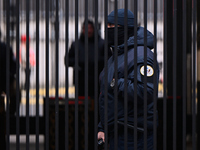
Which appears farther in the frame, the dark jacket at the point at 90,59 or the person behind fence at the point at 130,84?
the dark jacket at the point at 90,59

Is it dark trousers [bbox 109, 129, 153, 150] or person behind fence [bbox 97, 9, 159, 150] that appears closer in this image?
person behind fence [bbox 97, 9, 159, 150]

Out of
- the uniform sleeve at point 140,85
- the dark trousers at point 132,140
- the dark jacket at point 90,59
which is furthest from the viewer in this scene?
the dark jacket at point 90,59

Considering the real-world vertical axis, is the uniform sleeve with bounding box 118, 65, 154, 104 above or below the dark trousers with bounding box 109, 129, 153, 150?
above

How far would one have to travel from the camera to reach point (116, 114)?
314 centimetres

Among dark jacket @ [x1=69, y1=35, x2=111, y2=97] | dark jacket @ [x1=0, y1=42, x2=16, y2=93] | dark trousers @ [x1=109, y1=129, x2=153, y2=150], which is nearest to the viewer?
dark trousers @ [x1=109, y1=129, x2=153, y2=150]

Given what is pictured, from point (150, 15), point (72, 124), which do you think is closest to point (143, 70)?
point (72, 124)

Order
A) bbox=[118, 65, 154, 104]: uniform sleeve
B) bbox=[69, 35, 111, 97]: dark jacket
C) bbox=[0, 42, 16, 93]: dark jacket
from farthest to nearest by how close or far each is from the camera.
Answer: bbox=[69, 35, 111, 97]: dark jacket
bbox=[0, 42, 16, 93]: dark jacket
bbox=[118, 65, 154, 104]: uniform sleeve

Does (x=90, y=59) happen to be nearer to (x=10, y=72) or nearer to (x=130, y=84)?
(x=10, y=72)

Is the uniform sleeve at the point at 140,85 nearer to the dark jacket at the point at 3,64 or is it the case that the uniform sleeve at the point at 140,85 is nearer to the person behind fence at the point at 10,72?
the dark jacket at the point at 3,64

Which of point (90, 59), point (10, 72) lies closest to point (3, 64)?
point (10, 72)

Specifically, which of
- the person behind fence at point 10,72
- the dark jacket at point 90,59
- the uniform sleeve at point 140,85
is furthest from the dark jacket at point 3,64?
the uniform sleeve at point 140,85

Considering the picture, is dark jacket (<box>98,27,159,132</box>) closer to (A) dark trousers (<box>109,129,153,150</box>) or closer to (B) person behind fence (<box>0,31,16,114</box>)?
(A) dark trousers (<box>109,129,153,150</box>)

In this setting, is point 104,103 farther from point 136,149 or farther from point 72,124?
point 72,124

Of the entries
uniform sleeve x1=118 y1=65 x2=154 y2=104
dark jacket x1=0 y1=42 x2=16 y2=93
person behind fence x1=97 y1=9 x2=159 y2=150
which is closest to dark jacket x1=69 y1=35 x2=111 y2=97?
dark jacket x1=0 y1=42 x2=16 y2=93
